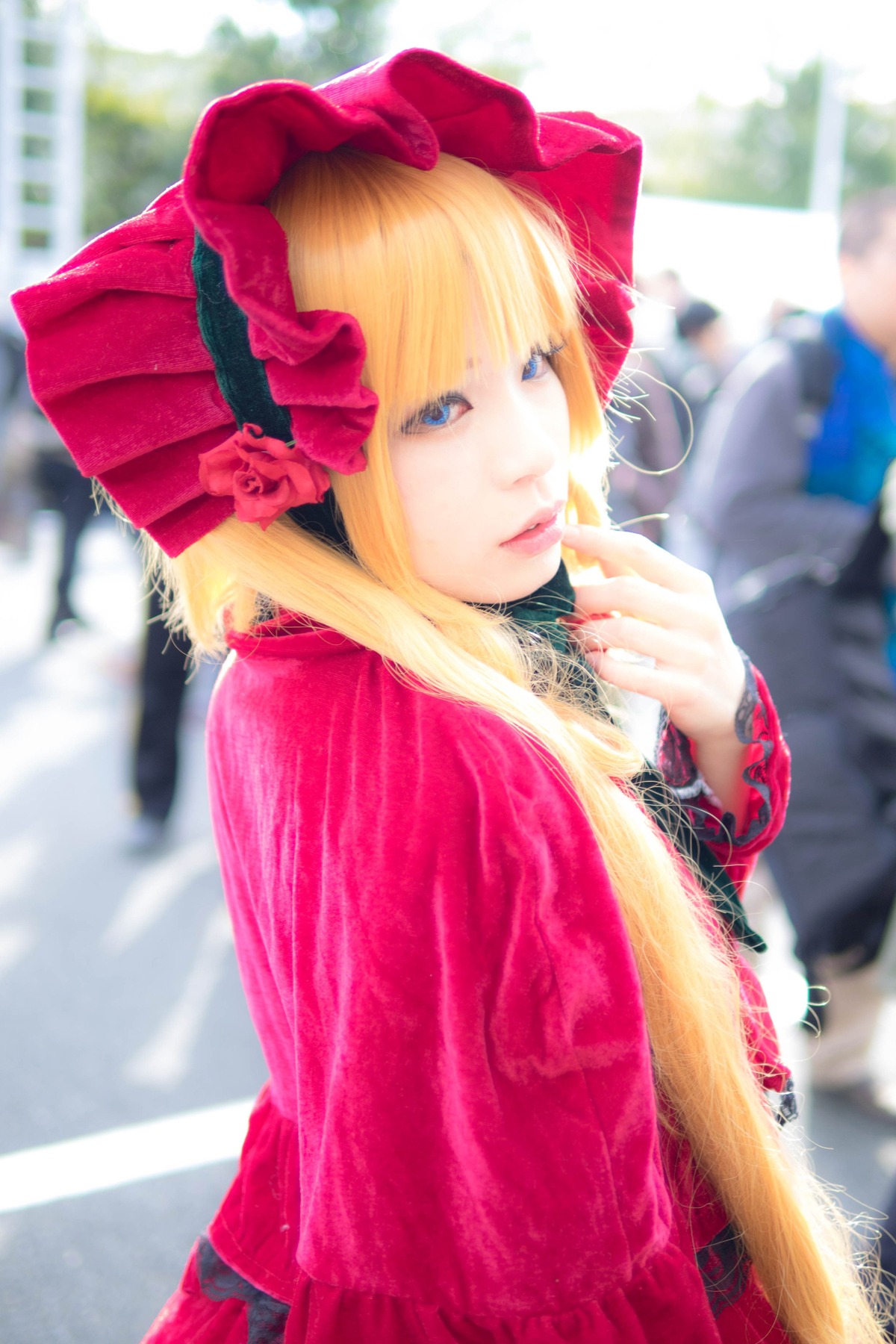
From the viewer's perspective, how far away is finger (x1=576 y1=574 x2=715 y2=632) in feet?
3.16

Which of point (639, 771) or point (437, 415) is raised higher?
point (437, 415)

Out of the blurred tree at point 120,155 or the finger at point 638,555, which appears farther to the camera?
the blurred tree at point 120,155

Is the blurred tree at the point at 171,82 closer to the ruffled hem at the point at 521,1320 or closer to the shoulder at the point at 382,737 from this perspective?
the shoulder at the point at 382,737

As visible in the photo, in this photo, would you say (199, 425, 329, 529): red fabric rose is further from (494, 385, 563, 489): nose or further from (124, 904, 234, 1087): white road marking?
(124, 904, 234, 1087): white road marking

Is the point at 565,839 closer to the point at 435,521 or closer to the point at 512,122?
the point at 435,521

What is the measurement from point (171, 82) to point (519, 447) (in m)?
25.2

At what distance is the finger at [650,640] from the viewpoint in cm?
96

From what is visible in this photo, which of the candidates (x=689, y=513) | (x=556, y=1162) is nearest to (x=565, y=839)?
(x=556, y=1162)

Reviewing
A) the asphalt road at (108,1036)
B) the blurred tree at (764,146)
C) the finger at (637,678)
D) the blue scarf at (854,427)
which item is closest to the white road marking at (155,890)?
the asphalt road at (108,1036)

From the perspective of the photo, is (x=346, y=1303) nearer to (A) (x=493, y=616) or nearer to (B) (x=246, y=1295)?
(B) (x=246, y=1295)

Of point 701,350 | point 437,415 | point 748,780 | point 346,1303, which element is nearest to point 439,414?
point 437,415

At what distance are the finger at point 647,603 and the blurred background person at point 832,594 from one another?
44.1 inches

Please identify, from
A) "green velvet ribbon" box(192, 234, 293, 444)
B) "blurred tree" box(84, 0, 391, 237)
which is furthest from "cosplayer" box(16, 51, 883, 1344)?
"blurred tree" box(84, 0, 391, 237)

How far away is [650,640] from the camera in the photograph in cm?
96
